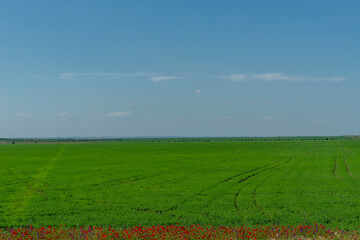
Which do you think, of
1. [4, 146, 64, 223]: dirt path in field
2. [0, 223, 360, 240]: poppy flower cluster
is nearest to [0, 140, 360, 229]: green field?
[4, 146, 64, 223]: dirt path in field

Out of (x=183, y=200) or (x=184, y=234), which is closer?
(x=184, y=234)

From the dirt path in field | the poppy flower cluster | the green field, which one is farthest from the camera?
the dirt path in field

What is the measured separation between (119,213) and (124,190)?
780cm

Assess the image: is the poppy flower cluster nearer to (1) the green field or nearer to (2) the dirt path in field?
(1) the green field

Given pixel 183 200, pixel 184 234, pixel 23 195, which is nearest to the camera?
pixel 184 234

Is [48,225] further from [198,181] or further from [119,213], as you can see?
[198,181]

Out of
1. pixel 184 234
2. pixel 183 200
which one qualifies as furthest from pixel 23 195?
pixel 184 234

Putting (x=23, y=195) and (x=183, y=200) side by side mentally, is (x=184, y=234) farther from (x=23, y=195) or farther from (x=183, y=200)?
(x=23, y=195)

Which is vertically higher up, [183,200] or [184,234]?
[184,234]

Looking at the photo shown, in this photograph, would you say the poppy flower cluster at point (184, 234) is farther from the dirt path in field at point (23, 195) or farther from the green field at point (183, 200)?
the dirt path in field at point (23, 195)

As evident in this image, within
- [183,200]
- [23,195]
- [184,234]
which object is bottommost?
[23,195]

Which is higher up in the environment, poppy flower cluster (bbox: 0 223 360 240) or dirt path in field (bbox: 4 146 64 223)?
poppy flower cluster (bbox: 0 223 360 240)

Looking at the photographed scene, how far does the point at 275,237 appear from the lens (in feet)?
47.2

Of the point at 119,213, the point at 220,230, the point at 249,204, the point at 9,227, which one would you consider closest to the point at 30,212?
the point at 9,227
